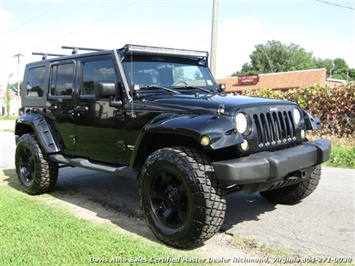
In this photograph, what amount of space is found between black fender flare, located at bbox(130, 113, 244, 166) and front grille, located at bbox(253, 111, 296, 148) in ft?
1.25

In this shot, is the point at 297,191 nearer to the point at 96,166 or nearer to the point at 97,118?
the point at 96,166

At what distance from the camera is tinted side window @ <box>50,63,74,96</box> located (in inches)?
209

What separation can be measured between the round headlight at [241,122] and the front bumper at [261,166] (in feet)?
0.85

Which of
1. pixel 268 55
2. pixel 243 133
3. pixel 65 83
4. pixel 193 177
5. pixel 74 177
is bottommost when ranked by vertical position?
pixel 74 177

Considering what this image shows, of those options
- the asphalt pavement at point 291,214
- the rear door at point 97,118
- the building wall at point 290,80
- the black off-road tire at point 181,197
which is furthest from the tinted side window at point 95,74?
the building wall at point 290,80

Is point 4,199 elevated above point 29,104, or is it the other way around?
point 29,104

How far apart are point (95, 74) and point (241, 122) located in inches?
86.8

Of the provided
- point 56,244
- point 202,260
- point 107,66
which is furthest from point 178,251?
point 107,66

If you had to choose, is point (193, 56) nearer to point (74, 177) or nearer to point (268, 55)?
point (74, 177)

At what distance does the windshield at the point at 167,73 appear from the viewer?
4.54m

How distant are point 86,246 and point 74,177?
3.75 metres

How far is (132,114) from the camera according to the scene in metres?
4.24

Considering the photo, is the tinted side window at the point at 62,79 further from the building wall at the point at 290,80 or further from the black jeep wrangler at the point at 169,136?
the building wall at the point at 290,80

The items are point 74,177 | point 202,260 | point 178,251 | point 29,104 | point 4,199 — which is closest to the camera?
point 202,260
